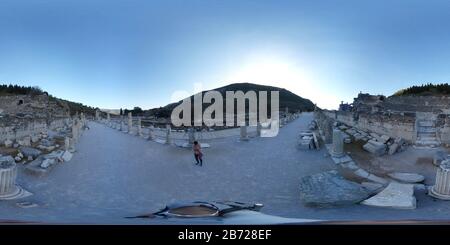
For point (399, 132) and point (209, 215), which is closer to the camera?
point (209, 215)

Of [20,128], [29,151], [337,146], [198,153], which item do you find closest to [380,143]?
[337,146]

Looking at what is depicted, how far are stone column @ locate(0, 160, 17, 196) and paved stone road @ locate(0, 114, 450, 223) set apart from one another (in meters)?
0.11

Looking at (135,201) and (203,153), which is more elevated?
(203,153)

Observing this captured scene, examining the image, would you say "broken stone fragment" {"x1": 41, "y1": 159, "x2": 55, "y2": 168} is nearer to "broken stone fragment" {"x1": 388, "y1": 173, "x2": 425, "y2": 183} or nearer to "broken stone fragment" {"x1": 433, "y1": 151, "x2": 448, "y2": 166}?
"broken stone fragment" {"x1": 388, "y1": 173, "x2": 425, "y2": 183}

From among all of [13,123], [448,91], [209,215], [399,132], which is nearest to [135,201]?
[209,215]

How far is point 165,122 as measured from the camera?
109 inches

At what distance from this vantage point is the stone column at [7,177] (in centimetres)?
229

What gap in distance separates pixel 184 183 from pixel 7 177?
1.28m

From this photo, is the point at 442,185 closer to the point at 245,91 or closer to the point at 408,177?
the point at 408,177

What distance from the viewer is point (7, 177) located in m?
2.31

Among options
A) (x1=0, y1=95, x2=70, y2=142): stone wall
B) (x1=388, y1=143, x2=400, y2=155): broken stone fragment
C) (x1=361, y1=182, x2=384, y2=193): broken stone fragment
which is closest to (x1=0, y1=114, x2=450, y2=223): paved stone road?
(x1=361, y1=182, x2=384, y2=193): broken stone fragment
